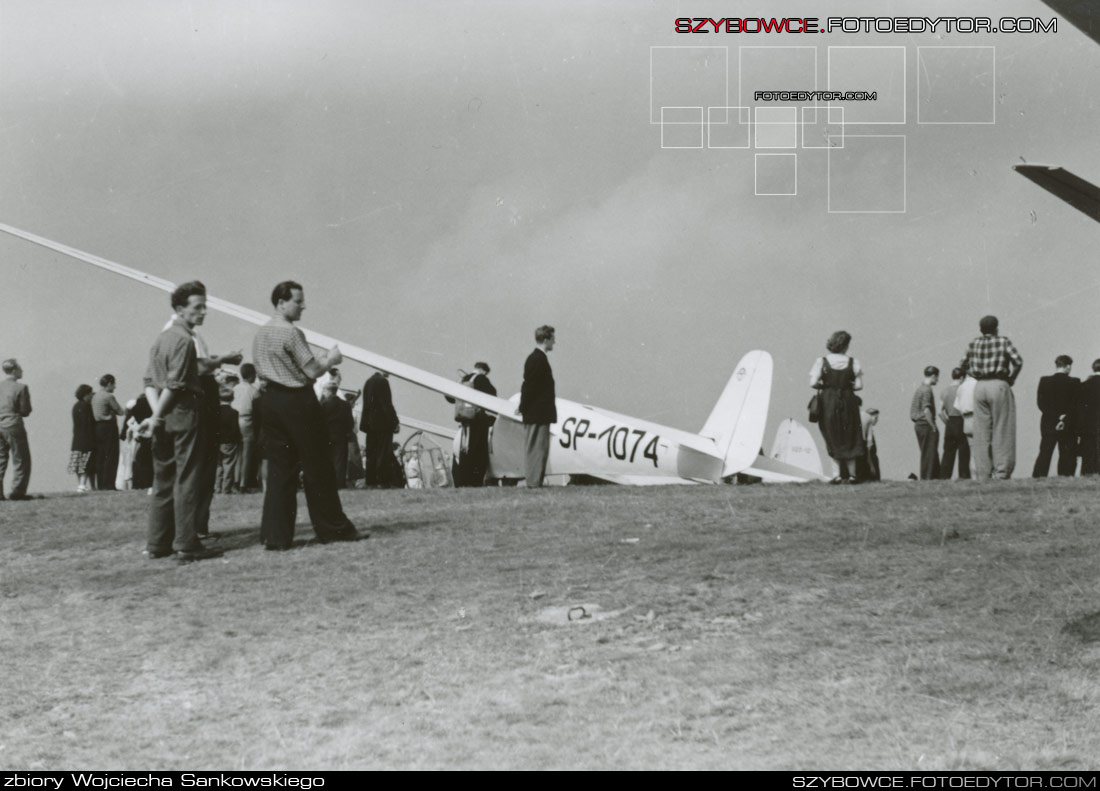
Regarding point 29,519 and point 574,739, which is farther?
point 29,519

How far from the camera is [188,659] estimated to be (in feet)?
21.5

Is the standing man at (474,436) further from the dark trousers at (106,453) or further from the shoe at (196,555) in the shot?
the shoe at (196,555)

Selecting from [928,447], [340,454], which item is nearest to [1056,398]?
[928,447]

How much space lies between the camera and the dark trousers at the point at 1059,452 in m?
15.2

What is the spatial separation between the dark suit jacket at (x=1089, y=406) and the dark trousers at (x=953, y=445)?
195cm

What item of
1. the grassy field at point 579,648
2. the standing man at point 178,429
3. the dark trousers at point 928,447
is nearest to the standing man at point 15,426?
the grassy field at point 579,648

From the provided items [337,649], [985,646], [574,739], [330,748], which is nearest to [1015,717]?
[985,646]

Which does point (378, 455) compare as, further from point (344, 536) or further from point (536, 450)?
point (344, 536)

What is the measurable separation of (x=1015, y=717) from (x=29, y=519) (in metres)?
10.6

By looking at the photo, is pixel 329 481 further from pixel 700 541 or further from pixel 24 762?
pixel 24 762

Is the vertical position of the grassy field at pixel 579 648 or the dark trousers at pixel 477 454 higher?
the dark trousers at pixel 477 454

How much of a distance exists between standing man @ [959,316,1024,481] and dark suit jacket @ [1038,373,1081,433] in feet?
6.82

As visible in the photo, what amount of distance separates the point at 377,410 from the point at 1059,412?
29.1 feet

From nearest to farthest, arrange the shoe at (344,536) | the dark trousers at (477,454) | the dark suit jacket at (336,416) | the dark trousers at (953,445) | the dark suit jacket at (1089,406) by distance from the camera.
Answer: the shoe at (344,536) < the dark suit jacket at (1089,406) < the dark suit jacket at (336,416) < the dark trousers at (953,445) < the dark trousers at (477,454)
